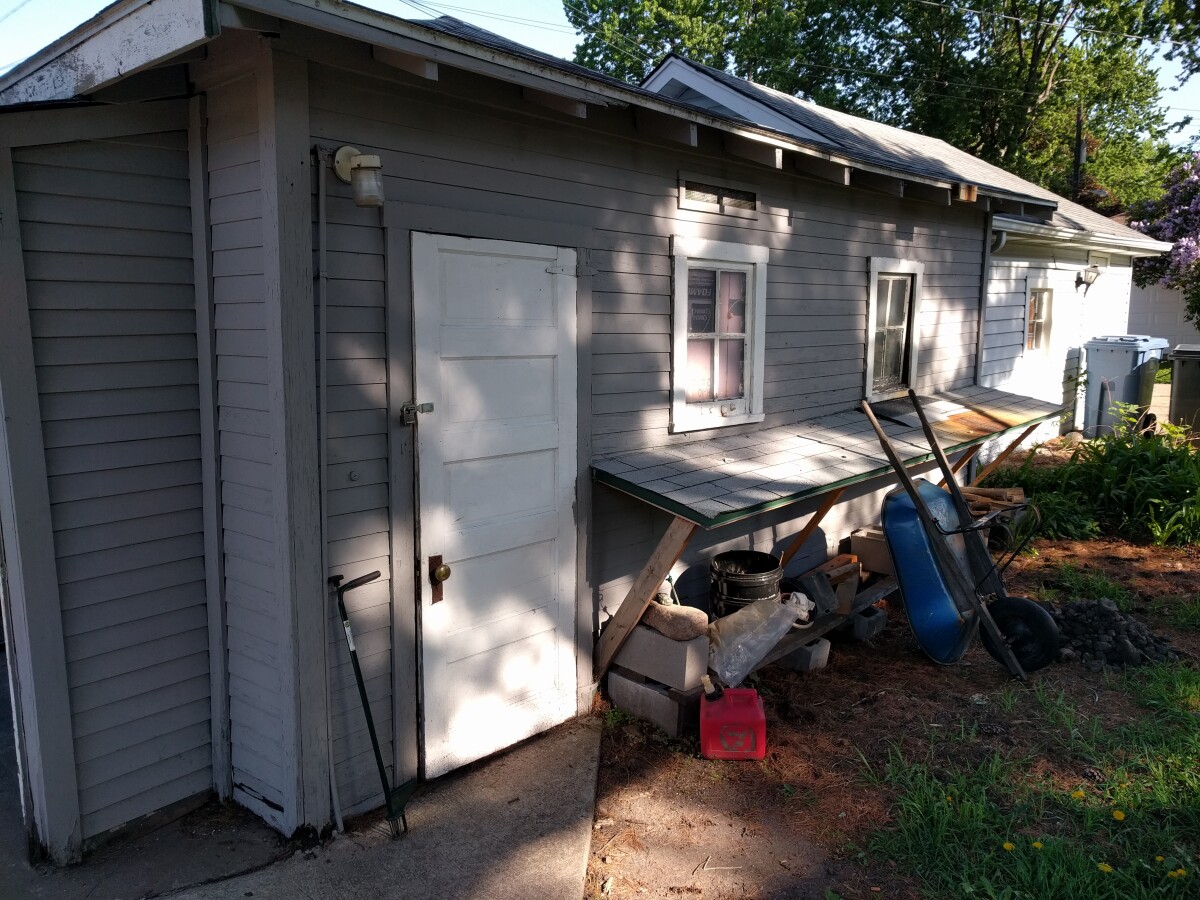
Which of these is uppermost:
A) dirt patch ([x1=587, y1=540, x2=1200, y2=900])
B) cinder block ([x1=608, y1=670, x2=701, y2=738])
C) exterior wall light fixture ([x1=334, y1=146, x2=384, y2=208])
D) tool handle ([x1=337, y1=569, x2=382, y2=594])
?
exterior wall light fixture ([x1=334, y1=146, x2=384, y2=208])

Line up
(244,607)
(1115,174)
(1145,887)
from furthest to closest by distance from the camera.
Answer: (1115,174), (244,607), (1145,887)

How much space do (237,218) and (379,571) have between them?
1528mm

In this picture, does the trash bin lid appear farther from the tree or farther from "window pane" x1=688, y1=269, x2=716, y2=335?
"window pane" x1=688, y1=269, x2=716, y2=335

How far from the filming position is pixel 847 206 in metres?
6.61

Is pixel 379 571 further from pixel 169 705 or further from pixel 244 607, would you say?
pixel 169 705

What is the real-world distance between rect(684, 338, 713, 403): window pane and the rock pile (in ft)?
9.12

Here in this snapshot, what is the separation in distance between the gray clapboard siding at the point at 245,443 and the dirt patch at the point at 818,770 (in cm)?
152

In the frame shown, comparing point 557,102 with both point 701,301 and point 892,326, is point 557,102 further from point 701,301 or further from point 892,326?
point 892,326

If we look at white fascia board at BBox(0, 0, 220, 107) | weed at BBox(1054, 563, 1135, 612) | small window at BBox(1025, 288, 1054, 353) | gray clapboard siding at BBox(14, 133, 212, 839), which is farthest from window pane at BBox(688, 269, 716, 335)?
small window at BBox(1025, 288, 1054, 353)

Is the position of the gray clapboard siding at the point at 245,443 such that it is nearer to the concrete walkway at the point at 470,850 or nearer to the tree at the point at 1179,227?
the concrete walkway at the point at 470,850

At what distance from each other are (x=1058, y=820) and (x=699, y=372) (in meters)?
3.01

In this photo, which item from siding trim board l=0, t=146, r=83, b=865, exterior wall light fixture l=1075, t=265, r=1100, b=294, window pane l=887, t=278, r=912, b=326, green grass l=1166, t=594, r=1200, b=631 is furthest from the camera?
exterior wall light fixture l=1075, t=265, r=1100, b=294

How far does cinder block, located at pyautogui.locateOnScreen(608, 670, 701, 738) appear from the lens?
4484 mm

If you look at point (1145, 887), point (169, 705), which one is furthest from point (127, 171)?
point (1145, 887)
